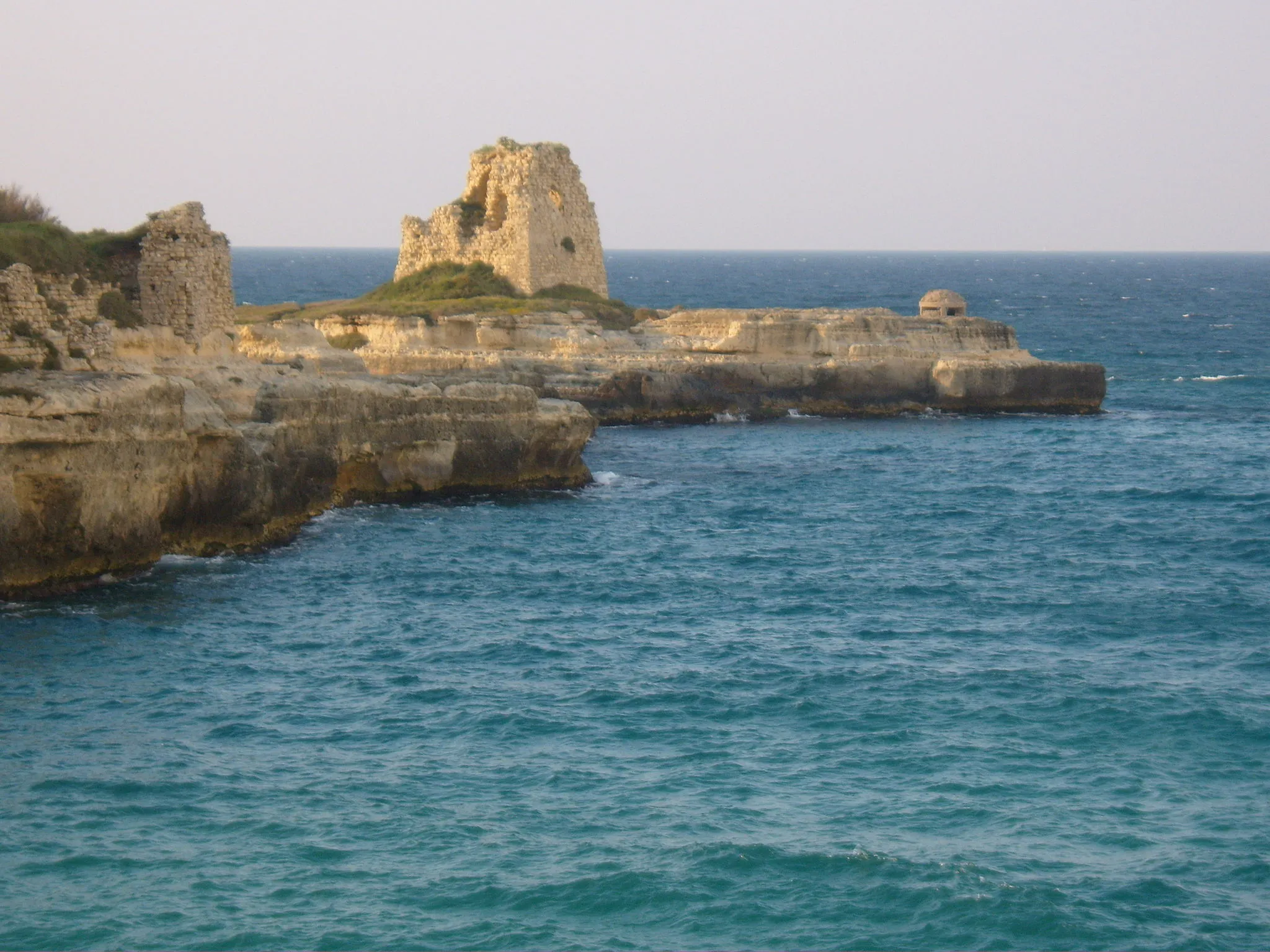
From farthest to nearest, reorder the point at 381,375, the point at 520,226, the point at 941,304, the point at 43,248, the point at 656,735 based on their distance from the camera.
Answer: the point at 520,226
the point at 941,304
the point at 381,375
the point at 43,248
the point at 656,735

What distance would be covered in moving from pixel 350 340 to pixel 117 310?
75.8 ft

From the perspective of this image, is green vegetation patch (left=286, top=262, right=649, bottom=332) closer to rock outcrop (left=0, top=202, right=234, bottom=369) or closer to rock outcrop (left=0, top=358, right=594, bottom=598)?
rock outcrop (left=0, top=358, right=594, bottom=598)

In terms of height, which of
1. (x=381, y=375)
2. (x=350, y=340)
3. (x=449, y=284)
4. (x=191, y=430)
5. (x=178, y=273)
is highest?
(x=178, y=273)

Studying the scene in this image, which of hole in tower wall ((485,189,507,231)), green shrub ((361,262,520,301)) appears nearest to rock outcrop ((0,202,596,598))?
green shrub ((361,262,520,301))

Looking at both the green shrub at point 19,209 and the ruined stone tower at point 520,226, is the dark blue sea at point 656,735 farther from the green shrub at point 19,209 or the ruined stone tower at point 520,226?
the ruined stone tower at point 520,226

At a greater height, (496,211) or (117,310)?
(496,211)

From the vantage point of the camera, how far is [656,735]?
18.6m

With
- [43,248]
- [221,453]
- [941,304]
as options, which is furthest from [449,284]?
[221,453]

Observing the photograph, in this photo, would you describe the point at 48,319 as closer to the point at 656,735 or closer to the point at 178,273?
the point at 178,273

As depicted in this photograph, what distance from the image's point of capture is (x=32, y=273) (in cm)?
2667

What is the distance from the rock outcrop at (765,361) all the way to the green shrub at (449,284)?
7545 mm

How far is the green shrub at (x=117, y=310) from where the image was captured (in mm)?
28906

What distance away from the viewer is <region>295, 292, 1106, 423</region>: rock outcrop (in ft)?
166

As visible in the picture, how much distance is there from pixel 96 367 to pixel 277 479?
4.09m
